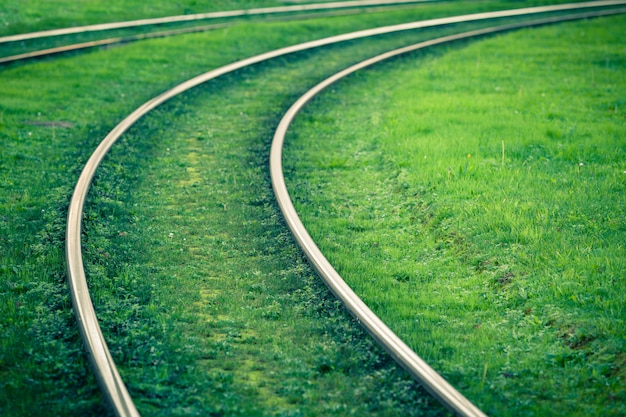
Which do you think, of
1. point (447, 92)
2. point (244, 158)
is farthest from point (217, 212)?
point (447, 92)

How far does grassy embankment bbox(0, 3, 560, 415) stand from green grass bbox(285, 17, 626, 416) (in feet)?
1.85

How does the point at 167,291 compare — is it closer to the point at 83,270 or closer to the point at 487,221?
the point at 83,270

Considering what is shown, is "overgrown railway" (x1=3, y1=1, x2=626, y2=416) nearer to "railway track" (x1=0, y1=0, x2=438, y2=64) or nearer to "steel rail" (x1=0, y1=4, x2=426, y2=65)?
"steel rail" (x1=0, y1=4, x2=426, y2=65)

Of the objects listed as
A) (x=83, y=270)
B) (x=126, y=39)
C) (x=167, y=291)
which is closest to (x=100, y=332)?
(x=167, y=291)

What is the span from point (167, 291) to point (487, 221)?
3.47m

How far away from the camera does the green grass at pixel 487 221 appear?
6.02 m

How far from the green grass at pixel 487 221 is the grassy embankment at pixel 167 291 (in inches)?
22.2

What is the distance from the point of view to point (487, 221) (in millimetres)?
8648

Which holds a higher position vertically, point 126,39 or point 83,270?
point 126,39

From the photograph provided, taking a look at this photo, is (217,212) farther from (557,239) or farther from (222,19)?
(222,19)

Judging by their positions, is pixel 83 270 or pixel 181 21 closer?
pixel 83 270

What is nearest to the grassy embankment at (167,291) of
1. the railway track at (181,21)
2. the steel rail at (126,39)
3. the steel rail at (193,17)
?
the steel rail at (126,39)

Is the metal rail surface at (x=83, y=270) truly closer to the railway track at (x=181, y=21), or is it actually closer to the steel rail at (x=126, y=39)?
the steel rail at (x=126, y=39)

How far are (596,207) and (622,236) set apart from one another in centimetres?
87
